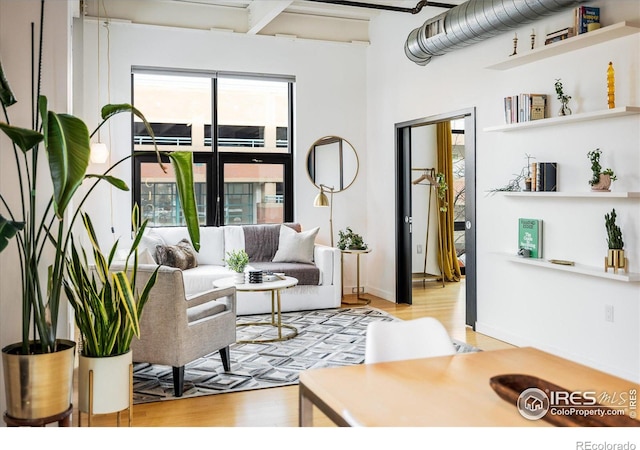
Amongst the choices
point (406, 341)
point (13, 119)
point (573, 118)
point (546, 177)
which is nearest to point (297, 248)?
point (546, 177)

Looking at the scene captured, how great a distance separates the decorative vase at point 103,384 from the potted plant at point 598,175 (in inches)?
125

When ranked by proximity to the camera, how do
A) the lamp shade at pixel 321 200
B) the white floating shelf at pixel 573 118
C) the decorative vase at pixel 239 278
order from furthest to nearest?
the lamp shade at pixel 321 200 → the decorative vase at pixel 239 278 → the white floating shelf at pixel 573 118

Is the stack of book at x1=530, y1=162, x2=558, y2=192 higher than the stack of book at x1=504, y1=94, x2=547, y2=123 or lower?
lower

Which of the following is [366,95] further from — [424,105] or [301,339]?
[301,339]

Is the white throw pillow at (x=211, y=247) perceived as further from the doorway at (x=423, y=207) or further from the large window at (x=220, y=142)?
the doorway at (x=423, y=207)

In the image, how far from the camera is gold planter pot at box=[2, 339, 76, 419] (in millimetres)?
2354

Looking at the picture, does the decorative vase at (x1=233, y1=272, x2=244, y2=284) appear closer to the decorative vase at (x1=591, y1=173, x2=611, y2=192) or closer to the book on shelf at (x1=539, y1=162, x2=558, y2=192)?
the book on shelf at (x1=539, y1=162, x2=558, y2=192)

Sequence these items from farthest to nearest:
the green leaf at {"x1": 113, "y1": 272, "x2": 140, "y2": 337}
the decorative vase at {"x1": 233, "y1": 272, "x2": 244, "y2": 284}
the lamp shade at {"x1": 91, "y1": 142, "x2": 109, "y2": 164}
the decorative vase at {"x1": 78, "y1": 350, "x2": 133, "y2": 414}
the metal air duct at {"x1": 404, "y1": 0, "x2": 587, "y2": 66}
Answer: the lamp shade at {"x1": 91, "y1": 142, "x2": 109, "y2": 164}
the decorative vase at {"x1": 233, "y1": 272, "x2": 244, "y2": 284}
the metal air duct at {"x1": 404, "y1": 0, "x2": 587, "y2": 66}
the decorative vase at {"x1": 78, "y1": 350, "x2": 133, "y2": 414}
the green leaf at {"x1": 113, "y1": 272, "x2": 140, "y2": 337}

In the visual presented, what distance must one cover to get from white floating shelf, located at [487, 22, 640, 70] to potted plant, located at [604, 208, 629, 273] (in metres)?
1.17

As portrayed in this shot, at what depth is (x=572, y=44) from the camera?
13.8 feet

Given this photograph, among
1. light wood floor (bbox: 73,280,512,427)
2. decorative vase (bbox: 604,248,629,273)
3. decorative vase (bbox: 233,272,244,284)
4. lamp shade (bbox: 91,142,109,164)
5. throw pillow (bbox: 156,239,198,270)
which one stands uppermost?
lamp shade (bbox: 91,142,109,164)

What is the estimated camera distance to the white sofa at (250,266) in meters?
5.96

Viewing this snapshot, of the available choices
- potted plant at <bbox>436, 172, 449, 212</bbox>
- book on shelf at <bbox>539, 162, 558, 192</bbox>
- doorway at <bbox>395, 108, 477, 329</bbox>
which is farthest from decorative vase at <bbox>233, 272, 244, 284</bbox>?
potted plant at <bbox>436, 172, 449, 212</bbox>

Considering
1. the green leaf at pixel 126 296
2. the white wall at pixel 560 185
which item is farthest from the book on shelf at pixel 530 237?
the green leaf at pixel 126 296
